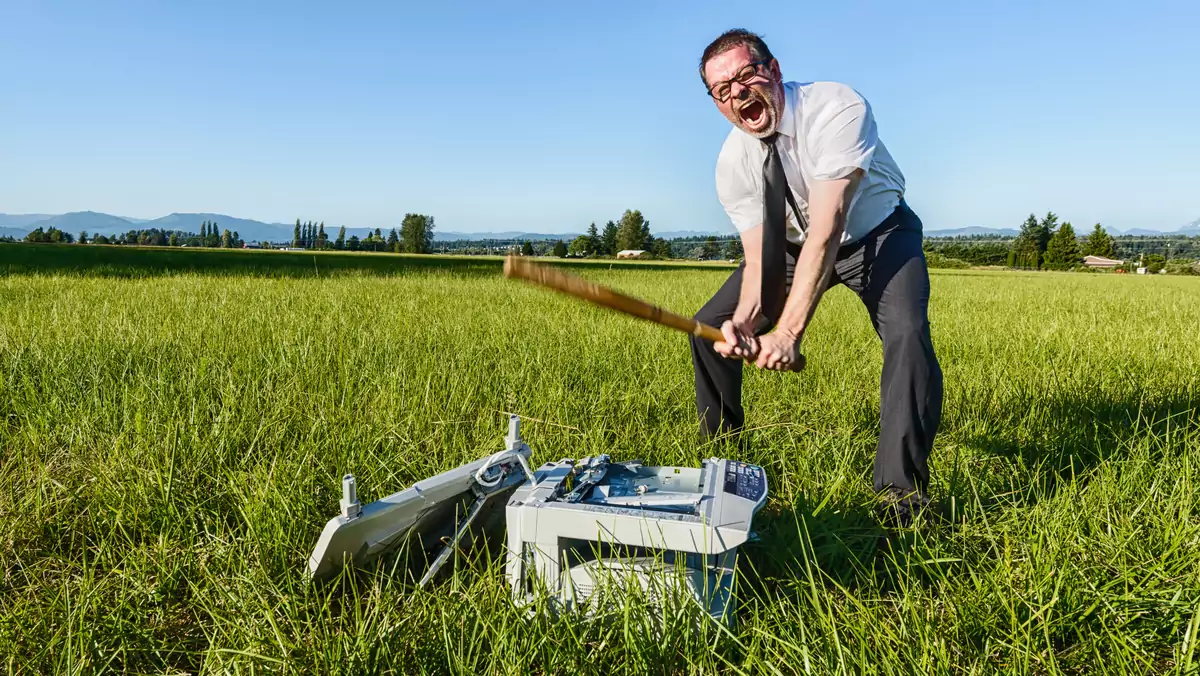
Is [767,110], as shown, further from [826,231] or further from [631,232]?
[631,232]

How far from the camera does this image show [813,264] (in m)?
2.35

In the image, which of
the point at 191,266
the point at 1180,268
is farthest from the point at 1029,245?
the point at 191,266

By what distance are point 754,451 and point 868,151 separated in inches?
50.2

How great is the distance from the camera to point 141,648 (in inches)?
65.4

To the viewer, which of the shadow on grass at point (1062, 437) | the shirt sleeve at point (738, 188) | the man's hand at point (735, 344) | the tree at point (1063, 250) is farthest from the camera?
the tree at point (1063, 250)

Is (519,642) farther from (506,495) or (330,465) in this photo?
(330,465)

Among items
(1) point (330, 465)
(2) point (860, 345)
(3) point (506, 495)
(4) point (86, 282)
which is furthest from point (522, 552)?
(4) point (86, 282)

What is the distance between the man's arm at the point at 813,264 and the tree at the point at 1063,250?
95.8m

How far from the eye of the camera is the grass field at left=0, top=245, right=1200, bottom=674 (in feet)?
5.24

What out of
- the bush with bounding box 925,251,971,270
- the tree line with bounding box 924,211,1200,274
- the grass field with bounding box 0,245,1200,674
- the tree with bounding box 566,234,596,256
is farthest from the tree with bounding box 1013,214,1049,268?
the grass field with bounding box 0,245,1200,674

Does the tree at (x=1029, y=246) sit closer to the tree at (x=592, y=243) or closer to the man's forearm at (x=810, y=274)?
the tree at (x=592, y=243)

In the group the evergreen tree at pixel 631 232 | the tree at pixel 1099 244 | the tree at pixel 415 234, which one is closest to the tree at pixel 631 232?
the evergreen tree at pixel 631 232

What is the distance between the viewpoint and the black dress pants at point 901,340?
2.40 metres

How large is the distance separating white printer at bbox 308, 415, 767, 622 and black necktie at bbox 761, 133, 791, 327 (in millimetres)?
1115
